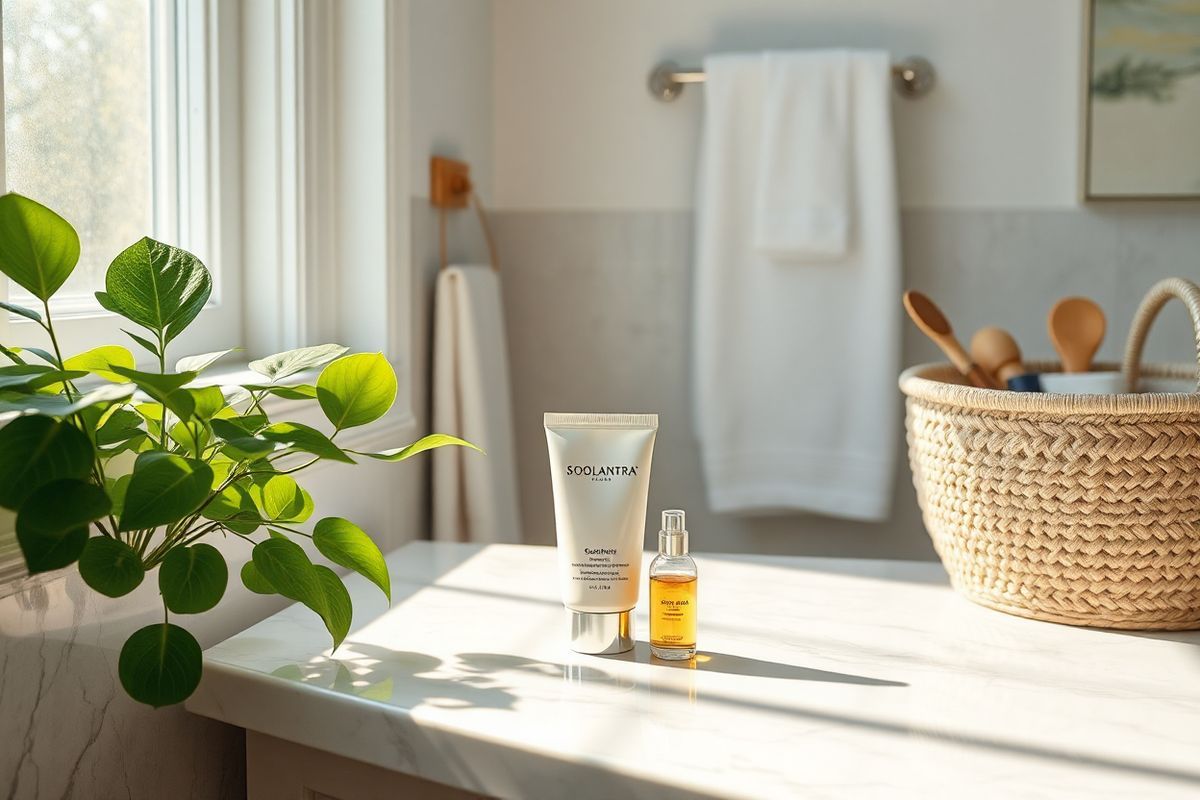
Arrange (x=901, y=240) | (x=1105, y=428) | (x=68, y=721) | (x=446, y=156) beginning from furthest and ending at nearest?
(x=901, y=240)
(x=446, y=156)
(x=1105, y=428)
(x=68, y=721)

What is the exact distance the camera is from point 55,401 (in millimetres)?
585

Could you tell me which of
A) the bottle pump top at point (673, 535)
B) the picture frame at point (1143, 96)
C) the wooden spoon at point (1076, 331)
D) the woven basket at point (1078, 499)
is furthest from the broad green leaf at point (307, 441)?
the picture frame at point (1143, 96)

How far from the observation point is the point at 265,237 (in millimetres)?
1188

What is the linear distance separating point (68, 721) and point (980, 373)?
82 cm

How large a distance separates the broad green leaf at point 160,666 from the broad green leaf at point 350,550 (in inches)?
4.3

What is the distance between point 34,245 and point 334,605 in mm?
283

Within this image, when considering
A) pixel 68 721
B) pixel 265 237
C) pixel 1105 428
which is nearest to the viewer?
pixel 68 721

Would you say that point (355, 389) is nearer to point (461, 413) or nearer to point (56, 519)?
point (56, 519)

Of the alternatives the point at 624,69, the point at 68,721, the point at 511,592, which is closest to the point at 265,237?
the point at 511,592

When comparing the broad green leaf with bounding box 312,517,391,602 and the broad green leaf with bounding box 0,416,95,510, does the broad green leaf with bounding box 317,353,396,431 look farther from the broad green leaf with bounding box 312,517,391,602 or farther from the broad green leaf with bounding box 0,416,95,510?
the broad green leaf with bounding box 0,416,95,510

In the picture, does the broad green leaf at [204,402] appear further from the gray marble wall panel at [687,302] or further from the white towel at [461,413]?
the gray marble wall panel at [687,302]

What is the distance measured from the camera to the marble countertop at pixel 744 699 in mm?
657

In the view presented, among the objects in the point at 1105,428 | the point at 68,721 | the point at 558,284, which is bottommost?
the point at 68,721

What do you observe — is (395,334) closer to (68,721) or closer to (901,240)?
(68,721)
